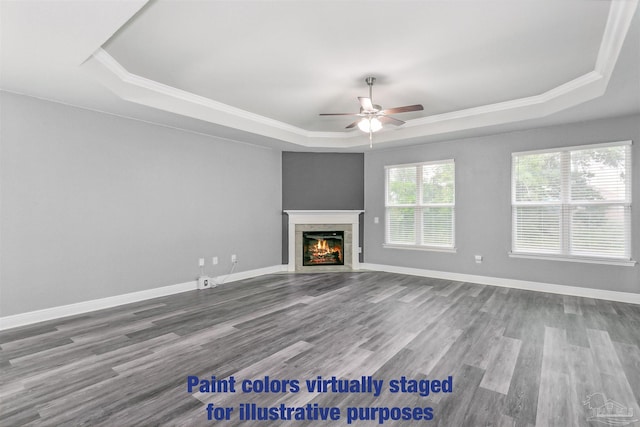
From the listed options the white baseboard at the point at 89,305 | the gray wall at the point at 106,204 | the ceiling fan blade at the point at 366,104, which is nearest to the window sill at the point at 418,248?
the gray wall at the point at 106,204

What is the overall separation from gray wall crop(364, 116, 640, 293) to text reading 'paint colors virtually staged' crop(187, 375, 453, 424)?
365 centimetres

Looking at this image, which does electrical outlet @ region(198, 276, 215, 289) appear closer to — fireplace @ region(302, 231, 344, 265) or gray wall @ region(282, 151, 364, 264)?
gray wall @ region(282, 151, 364, 264)

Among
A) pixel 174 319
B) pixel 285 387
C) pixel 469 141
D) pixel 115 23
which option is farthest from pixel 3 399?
pixel 469 141

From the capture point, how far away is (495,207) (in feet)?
17.7

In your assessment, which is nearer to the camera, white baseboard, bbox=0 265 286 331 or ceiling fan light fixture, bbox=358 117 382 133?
white baseboard, bbox=0 265 286 331

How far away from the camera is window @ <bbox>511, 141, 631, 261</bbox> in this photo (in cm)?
441

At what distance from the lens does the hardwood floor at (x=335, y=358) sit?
6.63ft

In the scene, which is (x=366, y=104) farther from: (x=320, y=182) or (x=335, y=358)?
(x=320, y=182)

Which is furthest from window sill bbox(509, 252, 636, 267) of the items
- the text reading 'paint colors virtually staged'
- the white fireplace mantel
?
the text reading 'paint colors virtually staged'

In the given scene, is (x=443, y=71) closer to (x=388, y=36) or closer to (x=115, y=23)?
(x=388, y=36)

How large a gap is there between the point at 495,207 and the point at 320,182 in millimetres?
3324

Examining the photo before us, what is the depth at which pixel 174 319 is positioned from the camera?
12.2 ft

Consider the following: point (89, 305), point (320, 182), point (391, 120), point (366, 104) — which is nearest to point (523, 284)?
point (391, 120)

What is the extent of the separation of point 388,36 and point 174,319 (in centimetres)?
376
